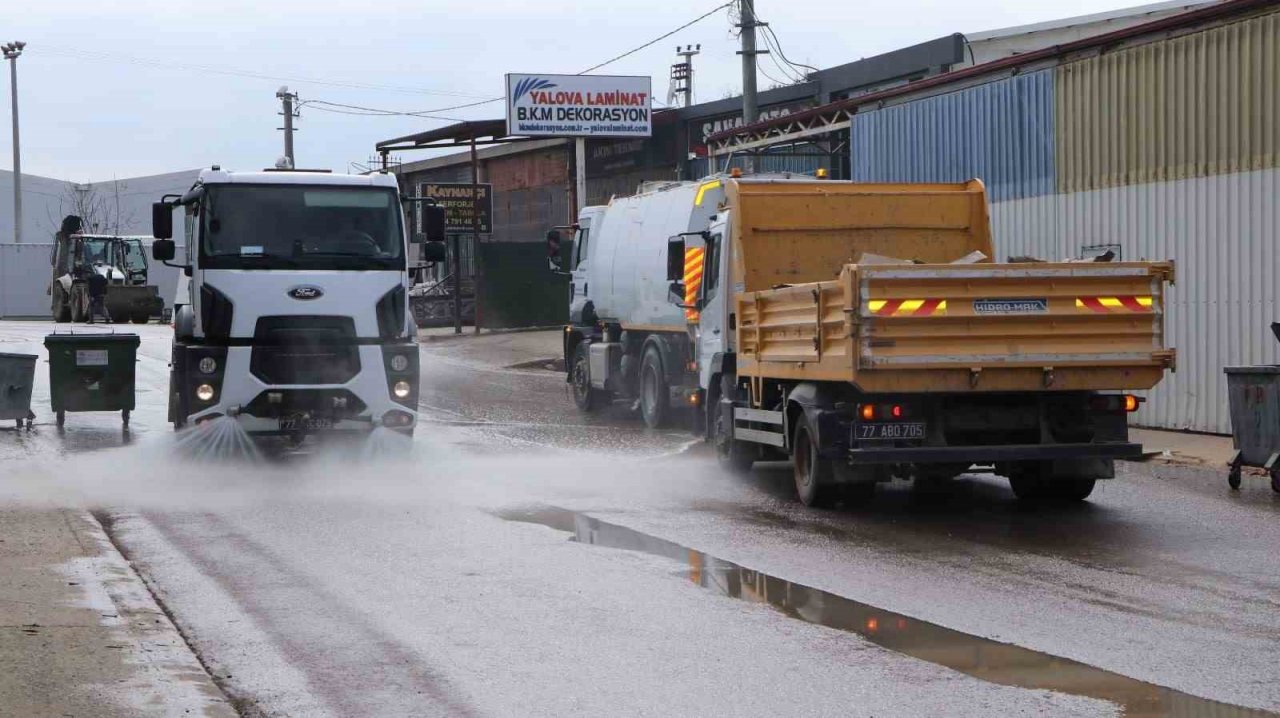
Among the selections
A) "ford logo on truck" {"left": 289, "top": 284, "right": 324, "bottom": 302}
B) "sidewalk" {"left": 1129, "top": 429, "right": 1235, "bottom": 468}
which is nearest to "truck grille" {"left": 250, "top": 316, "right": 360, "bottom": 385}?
"ford logo on truck" {"left": 289, "top": 284, "right": 324, "bottom": 302}

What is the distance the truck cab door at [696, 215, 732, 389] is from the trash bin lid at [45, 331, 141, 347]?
7.09 m

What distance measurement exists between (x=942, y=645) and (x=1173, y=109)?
42.6 ft

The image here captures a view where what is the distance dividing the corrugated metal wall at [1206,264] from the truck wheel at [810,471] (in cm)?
678

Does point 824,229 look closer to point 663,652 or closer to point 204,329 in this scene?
point 204,329

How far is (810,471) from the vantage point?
502 inches

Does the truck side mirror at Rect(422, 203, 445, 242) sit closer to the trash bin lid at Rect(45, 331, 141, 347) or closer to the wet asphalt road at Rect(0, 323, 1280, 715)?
the wet asphalt road at Rect(0, 323, 1280, 715)

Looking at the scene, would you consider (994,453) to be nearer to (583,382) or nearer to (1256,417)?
(1256,417)

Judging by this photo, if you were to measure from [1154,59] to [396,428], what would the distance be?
10.0 meters

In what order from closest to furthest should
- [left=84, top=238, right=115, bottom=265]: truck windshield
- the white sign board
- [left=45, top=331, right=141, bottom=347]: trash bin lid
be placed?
[left=45, top=331, right=141, bottom=347]: trash bin lid < the white sign board < [left=84, top=238, right=115, bottom=265]: truck windshield

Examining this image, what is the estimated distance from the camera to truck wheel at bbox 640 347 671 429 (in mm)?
20922

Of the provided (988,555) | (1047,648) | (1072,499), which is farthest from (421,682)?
(1072,499)

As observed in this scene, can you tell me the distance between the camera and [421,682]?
22.7 ft

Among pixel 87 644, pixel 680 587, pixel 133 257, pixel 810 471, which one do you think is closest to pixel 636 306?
pixel 810 471

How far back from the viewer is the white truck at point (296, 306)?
15555mm
